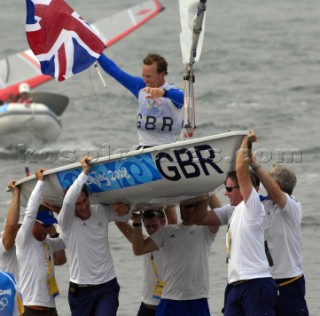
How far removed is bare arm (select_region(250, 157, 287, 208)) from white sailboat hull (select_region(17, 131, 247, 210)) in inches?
14.5

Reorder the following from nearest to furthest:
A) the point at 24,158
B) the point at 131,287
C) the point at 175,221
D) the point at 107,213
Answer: the point at 107,213 < the point at 175,221 < the point at 131,287 < the point at 24,158

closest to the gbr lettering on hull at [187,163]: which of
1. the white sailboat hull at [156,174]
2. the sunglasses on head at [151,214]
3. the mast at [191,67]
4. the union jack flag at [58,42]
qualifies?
the white sailboat hull at [156,174]

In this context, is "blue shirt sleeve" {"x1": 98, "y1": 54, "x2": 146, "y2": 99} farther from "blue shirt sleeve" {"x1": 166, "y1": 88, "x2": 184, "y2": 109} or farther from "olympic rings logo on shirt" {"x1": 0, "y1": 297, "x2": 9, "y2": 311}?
"olympic rings logo on shirt" {"x1": 0, "y1": 297, "x2": 9, "y2": 311}

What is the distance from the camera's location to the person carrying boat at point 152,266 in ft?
37.9

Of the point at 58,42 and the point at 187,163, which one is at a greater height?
the point at 58,42

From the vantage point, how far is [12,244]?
10461 millimetres

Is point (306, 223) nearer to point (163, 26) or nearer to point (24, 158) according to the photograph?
point (24, 158)

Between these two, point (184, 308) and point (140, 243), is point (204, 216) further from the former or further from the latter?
point (184, 308)

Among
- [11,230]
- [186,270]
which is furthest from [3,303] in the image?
[186,270]

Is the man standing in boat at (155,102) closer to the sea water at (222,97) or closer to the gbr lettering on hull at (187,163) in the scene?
the gbr lettering on hull at (187,163)

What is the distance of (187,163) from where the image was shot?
10.5 m

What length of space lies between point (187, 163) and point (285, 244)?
3.60 feet

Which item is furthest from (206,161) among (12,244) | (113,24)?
(113,24)

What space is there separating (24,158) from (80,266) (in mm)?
17607
